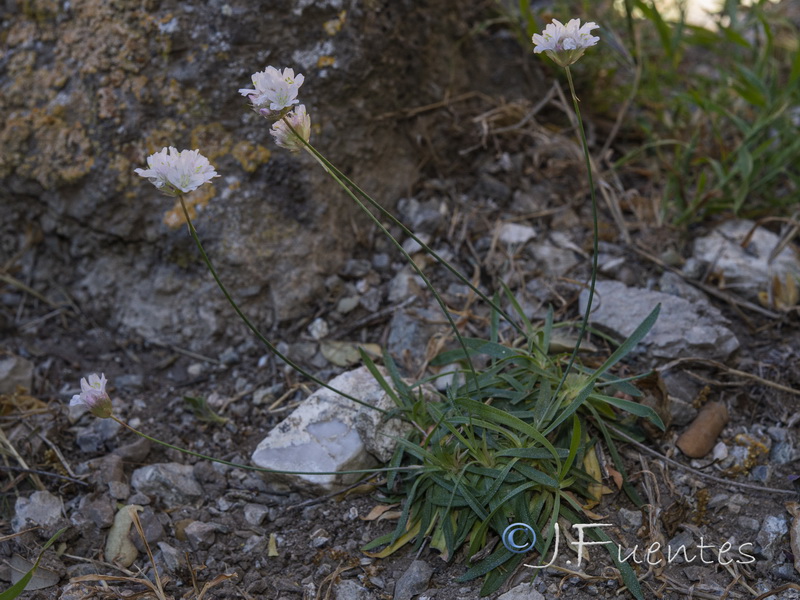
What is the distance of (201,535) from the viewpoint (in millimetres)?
1880

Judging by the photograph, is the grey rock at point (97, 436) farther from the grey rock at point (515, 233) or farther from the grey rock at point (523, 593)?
the grey rock at point (515, 233)

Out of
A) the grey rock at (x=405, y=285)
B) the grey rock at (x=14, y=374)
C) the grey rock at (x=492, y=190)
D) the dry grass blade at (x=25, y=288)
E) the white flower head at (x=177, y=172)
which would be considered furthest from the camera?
the grey rock at (x=492, y=190)

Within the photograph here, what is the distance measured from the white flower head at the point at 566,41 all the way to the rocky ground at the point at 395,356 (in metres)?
0.98

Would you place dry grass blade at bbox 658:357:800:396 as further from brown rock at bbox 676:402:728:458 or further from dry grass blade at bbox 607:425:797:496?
dry grass blade at bbox 607:425:797:496

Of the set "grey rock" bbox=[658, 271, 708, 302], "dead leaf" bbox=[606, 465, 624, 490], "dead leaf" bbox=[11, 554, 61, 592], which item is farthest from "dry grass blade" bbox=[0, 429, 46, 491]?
"grey rock" bbox=[658, 271, 708, 302]

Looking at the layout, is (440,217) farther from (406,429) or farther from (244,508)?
(244,508)

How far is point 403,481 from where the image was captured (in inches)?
75.7

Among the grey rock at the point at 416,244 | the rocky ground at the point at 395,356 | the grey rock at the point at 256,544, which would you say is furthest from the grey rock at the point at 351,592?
the grey rock at the point at 416,244

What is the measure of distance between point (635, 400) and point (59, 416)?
1735mm

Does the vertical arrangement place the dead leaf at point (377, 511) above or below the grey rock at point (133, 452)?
above

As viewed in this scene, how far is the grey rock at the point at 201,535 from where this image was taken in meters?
1.88

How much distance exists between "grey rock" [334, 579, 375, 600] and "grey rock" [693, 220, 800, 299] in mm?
1583

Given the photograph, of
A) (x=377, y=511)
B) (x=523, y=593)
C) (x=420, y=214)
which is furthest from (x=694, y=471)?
(x=420, y=214)

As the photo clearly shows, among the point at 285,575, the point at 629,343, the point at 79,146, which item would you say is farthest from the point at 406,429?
the point at 79,146
